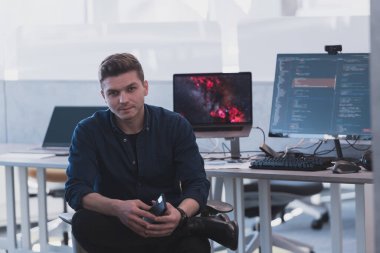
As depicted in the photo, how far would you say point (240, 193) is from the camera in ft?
12.1

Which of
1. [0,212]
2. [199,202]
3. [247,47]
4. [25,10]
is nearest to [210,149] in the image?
[247,47]

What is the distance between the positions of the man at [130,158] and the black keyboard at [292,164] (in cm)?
53

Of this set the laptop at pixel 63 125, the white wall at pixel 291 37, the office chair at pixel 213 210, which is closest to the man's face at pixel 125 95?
the office chair at pixel 213 210

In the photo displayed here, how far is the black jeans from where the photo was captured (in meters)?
2.59

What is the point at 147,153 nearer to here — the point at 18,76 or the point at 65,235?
the point at 65,235

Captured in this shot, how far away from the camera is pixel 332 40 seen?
4160mm

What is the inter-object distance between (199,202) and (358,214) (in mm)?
894

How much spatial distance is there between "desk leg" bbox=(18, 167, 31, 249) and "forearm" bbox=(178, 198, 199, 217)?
1669mm

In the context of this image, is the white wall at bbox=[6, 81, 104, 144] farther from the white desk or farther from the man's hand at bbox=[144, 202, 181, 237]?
the man's hand at bbox=[144, 202, 181, 237]

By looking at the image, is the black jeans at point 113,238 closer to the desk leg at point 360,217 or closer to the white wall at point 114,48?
the desk leg at point 360,217

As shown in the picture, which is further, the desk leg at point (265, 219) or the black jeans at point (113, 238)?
the desk leg at point (265, 219)

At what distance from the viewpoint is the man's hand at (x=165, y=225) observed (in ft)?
8.29

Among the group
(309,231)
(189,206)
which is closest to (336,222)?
(189,206)

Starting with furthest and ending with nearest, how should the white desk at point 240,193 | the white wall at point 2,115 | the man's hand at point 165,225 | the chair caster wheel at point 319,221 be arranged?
the chair caster wheel at point 319,221 → the white wall at point 2,115 → the white desk at point 240,193 → the man's hand at point 165,225
